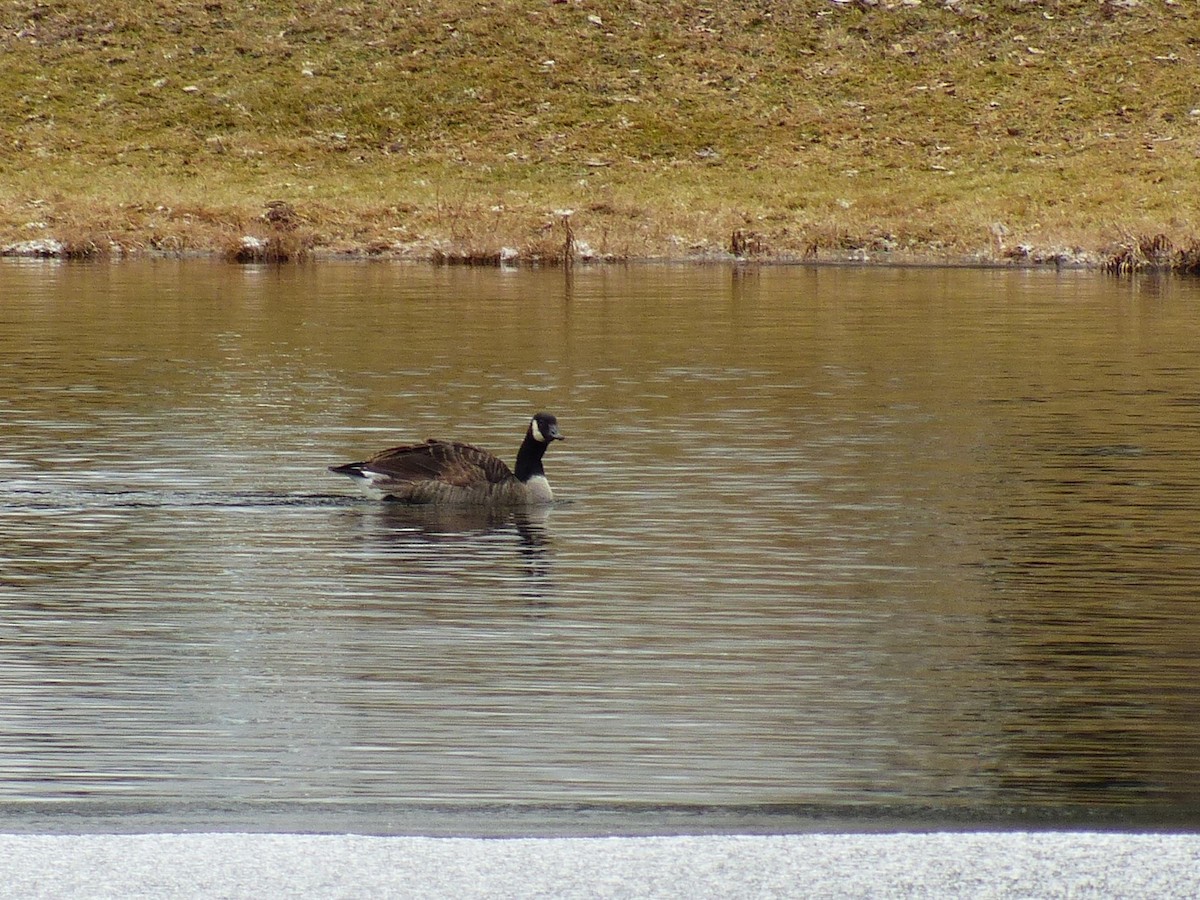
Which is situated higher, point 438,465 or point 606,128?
point 606,128

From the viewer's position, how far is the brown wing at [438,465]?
18000mm

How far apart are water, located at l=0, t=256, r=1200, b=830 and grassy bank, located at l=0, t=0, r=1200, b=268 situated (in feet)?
98.5

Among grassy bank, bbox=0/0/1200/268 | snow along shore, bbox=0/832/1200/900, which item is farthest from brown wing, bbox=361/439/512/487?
grassy bank, bbox=0/0/1200/268

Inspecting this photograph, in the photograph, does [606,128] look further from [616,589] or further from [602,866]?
[602,866]

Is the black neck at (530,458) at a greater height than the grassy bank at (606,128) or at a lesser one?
lesser

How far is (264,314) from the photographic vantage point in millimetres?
40031

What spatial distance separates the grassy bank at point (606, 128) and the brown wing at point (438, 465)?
38577mm

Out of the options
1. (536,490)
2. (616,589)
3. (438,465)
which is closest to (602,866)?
(616,589)

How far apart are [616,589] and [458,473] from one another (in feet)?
12.5

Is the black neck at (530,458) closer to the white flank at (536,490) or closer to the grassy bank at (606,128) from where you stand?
the white flank at (536,490)

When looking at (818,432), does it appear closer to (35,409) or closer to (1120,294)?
(35,409)

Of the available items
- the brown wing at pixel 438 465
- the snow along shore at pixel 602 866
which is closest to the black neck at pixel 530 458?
the brown wing at pixel 438 465

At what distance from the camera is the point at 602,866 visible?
7945mm

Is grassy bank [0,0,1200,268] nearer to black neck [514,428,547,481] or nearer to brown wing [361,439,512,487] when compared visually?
black neck [514,428,547,481]
